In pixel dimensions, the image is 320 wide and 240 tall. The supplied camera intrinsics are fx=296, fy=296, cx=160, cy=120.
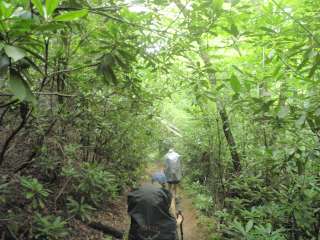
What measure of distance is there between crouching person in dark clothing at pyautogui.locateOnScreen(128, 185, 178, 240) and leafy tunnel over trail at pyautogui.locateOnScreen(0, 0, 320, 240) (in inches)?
23.9

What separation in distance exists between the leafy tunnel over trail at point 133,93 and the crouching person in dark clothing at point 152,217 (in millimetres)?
606

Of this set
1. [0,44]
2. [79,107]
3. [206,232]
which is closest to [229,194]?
[206,232]

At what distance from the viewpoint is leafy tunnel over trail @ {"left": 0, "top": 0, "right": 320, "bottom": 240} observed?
2213 millimetres

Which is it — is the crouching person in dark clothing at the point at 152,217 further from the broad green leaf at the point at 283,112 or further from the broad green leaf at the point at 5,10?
the broad green leaf at the point at 5,10

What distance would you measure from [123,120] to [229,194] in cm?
278

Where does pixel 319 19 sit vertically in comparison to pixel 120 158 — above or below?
above

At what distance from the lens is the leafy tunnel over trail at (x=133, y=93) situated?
2.21 metres

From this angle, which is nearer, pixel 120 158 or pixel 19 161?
pixel 19 161

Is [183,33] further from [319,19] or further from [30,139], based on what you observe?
[30,139]

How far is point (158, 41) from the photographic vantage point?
352 cm

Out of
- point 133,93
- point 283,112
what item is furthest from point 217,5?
point 133,93

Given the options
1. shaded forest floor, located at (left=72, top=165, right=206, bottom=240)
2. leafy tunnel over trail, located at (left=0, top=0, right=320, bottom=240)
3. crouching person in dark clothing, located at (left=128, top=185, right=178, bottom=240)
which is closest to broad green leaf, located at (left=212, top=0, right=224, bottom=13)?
leafy tunnel over trail, located at (left=0, top=0, right=320, bottom=240)

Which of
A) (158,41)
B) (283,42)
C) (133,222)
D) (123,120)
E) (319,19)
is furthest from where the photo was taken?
(123,120)

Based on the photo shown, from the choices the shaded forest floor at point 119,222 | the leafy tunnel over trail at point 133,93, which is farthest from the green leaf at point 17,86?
the shaded forest floor at point 119,222
